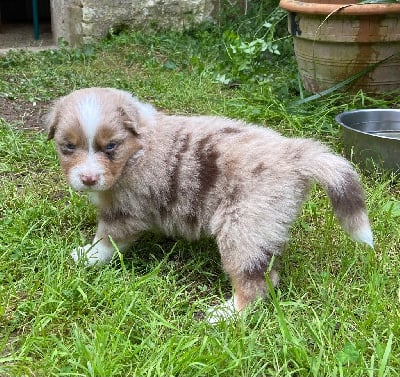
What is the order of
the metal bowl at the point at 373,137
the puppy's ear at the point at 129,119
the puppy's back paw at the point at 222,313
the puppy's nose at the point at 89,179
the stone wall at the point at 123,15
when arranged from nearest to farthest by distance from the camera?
the puppy's back paw at the point at 222,313
the puppy's nose at the point at 89,179
the puppy's ear at the point at 129,119
the metal bowl at the point at 373,137
the stone wall at the point at 123,15

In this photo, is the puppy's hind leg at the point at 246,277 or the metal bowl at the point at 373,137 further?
the metal bowl at the point at 373,137

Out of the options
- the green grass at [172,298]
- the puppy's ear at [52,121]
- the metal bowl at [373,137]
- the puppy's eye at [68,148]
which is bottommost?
the green grass at [172,298]

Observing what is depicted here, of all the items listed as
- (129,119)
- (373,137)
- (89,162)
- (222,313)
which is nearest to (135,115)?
(129,119)

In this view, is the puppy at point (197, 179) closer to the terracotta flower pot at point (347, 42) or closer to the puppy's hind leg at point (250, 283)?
the puppy's hind leg at point (250, 283)

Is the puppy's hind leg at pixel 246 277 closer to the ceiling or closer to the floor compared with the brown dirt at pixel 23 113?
closer to the ceiling

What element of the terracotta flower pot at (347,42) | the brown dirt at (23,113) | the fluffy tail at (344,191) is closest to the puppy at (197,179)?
the fluffy tail at (344,191)

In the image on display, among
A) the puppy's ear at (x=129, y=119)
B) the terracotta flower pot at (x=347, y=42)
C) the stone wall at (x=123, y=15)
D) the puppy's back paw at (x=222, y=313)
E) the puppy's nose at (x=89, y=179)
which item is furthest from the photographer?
the stone wall at (x=123, y=15)

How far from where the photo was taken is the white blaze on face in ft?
9.62

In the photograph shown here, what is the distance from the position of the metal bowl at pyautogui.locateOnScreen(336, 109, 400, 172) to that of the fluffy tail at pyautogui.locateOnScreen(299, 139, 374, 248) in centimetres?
142

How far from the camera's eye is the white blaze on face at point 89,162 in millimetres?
2932

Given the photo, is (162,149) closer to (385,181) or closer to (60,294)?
(60,294)

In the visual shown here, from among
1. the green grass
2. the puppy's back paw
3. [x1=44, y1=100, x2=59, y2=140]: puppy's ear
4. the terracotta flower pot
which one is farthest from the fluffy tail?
the terracotta flower pot

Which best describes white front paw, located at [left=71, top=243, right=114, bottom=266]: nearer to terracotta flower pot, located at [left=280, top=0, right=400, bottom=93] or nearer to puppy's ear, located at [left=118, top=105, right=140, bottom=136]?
puppy's ear, located at [left=118, top=105, right=140, bottom=136]

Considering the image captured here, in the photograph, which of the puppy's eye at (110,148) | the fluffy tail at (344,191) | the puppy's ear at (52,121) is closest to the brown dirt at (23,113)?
the puppy's ear at (52,121)
